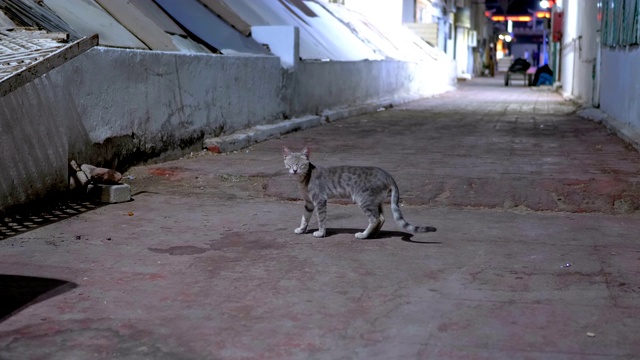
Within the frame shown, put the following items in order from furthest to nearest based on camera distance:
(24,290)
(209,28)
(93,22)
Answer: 1. (209,28)
2. (93,22)
3. (24,290)

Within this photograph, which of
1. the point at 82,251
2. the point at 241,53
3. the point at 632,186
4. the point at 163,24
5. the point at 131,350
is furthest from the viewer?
the point at 241,53

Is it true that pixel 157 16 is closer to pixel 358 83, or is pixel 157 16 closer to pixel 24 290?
pixel 24 290

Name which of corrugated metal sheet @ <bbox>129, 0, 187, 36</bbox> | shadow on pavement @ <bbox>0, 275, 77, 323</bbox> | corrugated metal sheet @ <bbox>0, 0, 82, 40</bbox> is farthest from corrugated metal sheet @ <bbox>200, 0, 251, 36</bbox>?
shadow on pavement @ <bbox>0, 275, 77, 323</bbox>

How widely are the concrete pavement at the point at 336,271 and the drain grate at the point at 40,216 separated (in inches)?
4.6

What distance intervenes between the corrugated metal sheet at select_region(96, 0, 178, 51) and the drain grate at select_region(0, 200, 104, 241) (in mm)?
2886

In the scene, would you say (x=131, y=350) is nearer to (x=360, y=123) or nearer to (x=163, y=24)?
(x=163, y=24)

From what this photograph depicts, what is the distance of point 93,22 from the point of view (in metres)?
8.90

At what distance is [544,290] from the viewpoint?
4480mm

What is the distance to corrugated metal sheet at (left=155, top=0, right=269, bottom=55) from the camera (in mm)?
11695

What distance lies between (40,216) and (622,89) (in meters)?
10.0

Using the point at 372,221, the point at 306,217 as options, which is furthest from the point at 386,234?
the point at 306,217

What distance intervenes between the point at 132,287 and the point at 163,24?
6893 millimetres

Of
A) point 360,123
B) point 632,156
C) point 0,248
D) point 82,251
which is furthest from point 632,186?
point 360,123

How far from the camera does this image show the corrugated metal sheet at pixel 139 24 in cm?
937
